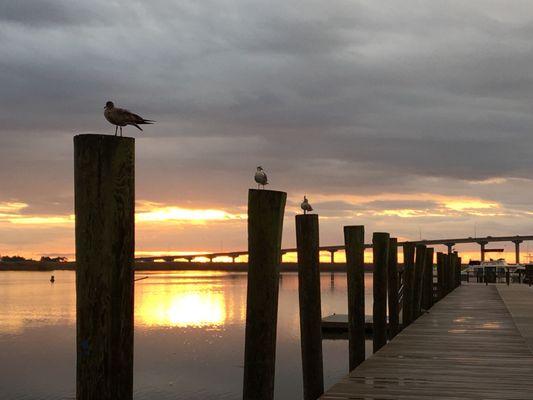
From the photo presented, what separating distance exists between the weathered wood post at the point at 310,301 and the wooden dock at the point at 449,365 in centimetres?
80

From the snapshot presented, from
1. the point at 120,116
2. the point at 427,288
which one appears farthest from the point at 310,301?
the point at 427,288

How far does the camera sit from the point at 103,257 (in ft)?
18.4

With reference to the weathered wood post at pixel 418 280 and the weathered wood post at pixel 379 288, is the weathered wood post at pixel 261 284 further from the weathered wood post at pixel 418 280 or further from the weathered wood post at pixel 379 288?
the weathered wood post at pixel 418 280

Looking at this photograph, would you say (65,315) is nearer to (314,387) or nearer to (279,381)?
(279,381)

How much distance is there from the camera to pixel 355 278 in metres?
15.1

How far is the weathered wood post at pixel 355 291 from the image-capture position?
14.8 metres

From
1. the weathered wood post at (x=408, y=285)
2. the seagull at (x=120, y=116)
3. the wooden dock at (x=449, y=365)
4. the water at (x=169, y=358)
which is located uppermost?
the seagull at (x=120, y=116)

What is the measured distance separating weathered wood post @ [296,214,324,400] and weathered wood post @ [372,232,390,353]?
5916 millimetres

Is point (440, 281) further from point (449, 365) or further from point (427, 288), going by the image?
point (449, 365)

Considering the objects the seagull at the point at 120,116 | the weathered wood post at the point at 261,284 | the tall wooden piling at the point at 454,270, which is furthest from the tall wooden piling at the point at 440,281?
the seagull at the point at 120,116

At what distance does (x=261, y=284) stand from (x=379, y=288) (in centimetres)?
959

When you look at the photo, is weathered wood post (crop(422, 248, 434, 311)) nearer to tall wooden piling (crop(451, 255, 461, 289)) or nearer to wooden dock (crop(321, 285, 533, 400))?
wooden dock (crop(321, 285, 533, 400))

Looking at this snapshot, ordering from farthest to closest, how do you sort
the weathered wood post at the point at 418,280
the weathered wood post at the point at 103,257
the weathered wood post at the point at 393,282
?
the weathered wood post at the point at 418,280
the weathered wood post at the point at 393,282
the weathered wood post at the point at 103,257

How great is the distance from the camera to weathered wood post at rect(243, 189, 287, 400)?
343 inches
